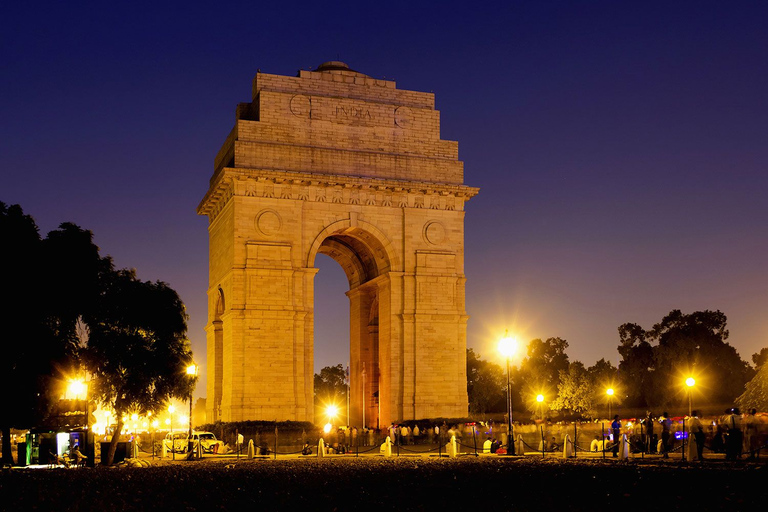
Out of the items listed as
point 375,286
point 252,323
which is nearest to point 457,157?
point 375,286

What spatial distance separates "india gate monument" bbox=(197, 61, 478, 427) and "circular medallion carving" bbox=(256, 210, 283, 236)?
49 millimetres

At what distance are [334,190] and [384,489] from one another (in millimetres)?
30283

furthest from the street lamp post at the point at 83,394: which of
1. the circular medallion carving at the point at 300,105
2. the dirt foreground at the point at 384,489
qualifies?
the circular medallion carving at the point at 300,105

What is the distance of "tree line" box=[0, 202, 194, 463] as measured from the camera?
29.0 meters

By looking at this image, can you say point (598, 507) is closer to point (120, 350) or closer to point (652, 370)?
point (120, 350)

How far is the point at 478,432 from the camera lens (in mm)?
45625

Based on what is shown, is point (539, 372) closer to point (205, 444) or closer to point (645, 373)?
point (645, 373)

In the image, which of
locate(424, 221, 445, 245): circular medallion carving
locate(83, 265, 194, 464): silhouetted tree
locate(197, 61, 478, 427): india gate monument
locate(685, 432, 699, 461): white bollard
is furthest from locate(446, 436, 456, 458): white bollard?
locate(424, 221, 445, 245): circular medallion carving

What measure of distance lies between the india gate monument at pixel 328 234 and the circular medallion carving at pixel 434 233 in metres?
0.06

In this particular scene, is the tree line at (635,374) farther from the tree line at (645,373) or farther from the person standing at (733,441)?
the person standing at (733,441)

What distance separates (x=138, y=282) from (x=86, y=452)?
6.66 meters

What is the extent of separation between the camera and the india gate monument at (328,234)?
46.8 meters

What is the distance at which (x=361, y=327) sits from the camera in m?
55.2

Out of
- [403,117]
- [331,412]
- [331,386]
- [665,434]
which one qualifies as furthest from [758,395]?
[331,386]
